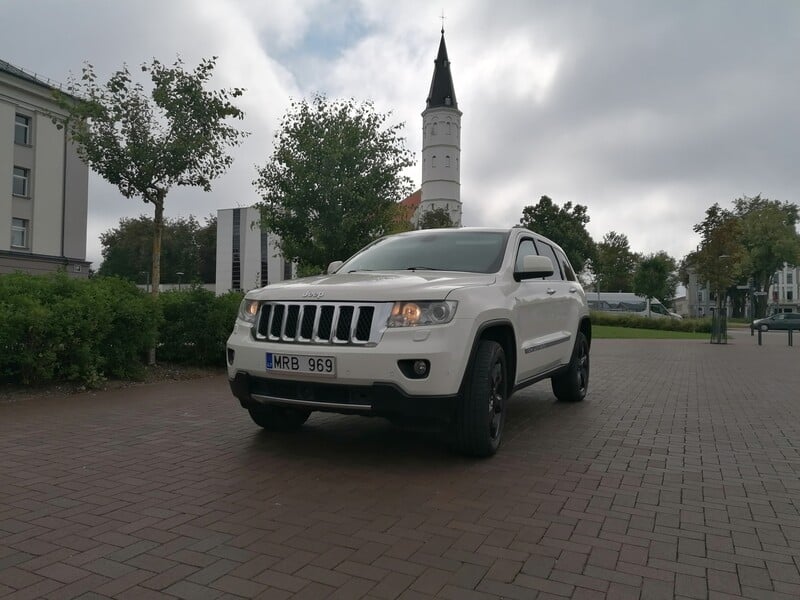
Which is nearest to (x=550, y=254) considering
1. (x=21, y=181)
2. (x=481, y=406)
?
(x=481, y=406)

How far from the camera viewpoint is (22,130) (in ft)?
121

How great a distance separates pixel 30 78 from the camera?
36.2 meters

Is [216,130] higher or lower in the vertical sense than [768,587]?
higher

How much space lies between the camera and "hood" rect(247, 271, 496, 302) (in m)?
4.30

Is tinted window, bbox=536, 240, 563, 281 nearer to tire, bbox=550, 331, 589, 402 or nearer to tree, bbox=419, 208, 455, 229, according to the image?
tire, bbox=550, 331, 589, 402

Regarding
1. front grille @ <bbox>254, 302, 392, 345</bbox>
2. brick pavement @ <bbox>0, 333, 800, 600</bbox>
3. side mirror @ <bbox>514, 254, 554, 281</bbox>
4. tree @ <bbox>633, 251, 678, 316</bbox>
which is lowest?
brick pavement @ <bbox>0, 333, 800, 600</bbox>

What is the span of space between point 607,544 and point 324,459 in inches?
87.7

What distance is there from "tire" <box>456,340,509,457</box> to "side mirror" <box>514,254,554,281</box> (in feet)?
2.72

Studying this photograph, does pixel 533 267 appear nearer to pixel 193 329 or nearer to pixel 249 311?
pixel 249 311

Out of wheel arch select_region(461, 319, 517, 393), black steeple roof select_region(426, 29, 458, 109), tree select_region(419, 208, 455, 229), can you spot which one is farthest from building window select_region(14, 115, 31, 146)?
black steeple roof select_region(426, 29, 458, 109)

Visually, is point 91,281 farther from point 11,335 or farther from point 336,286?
point 336,286

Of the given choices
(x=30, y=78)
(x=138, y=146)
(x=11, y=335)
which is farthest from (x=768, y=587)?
(x=30, y=78)

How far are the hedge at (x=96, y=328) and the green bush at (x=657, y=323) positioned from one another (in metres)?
30.8

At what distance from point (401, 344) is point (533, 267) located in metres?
1.66
